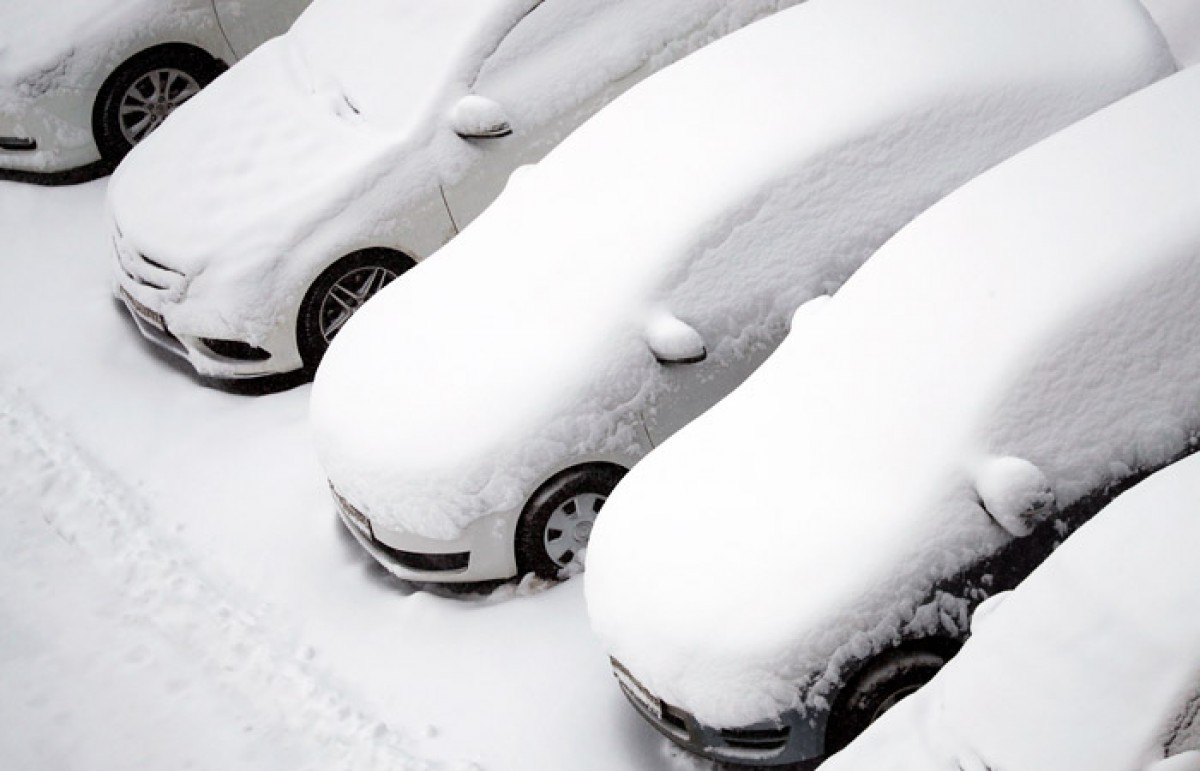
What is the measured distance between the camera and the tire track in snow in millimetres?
5324

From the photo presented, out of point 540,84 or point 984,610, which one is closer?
point 984,610

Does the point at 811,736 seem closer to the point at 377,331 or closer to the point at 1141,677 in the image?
the point at 1141,677

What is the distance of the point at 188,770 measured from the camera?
5.33 metres

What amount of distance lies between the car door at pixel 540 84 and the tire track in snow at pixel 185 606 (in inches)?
86.3

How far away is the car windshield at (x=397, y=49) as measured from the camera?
7152mm

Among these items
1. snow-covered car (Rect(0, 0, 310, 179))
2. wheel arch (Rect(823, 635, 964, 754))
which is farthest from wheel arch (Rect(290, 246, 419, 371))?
wheel arch (Rect(823, 635, 964, 754))

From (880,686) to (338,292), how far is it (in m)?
3.72

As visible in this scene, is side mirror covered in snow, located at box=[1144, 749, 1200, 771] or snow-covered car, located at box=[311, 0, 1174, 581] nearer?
side mirror covered in snow, located at box=[1144, 749, 1200, 771]

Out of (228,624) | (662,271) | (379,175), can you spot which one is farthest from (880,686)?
(379,175)

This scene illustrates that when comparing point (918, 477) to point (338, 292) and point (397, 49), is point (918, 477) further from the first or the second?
point (397, 49)

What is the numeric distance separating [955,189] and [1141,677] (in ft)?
8.21

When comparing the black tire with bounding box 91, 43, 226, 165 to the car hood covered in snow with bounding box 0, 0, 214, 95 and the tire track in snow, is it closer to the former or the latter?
the car hood covered in snow with bounding box 0, 0, 214, 95

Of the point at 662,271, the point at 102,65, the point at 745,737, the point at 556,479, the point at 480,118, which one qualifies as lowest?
the point at 745,737

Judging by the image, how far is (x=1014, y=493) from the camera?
4367 mm
